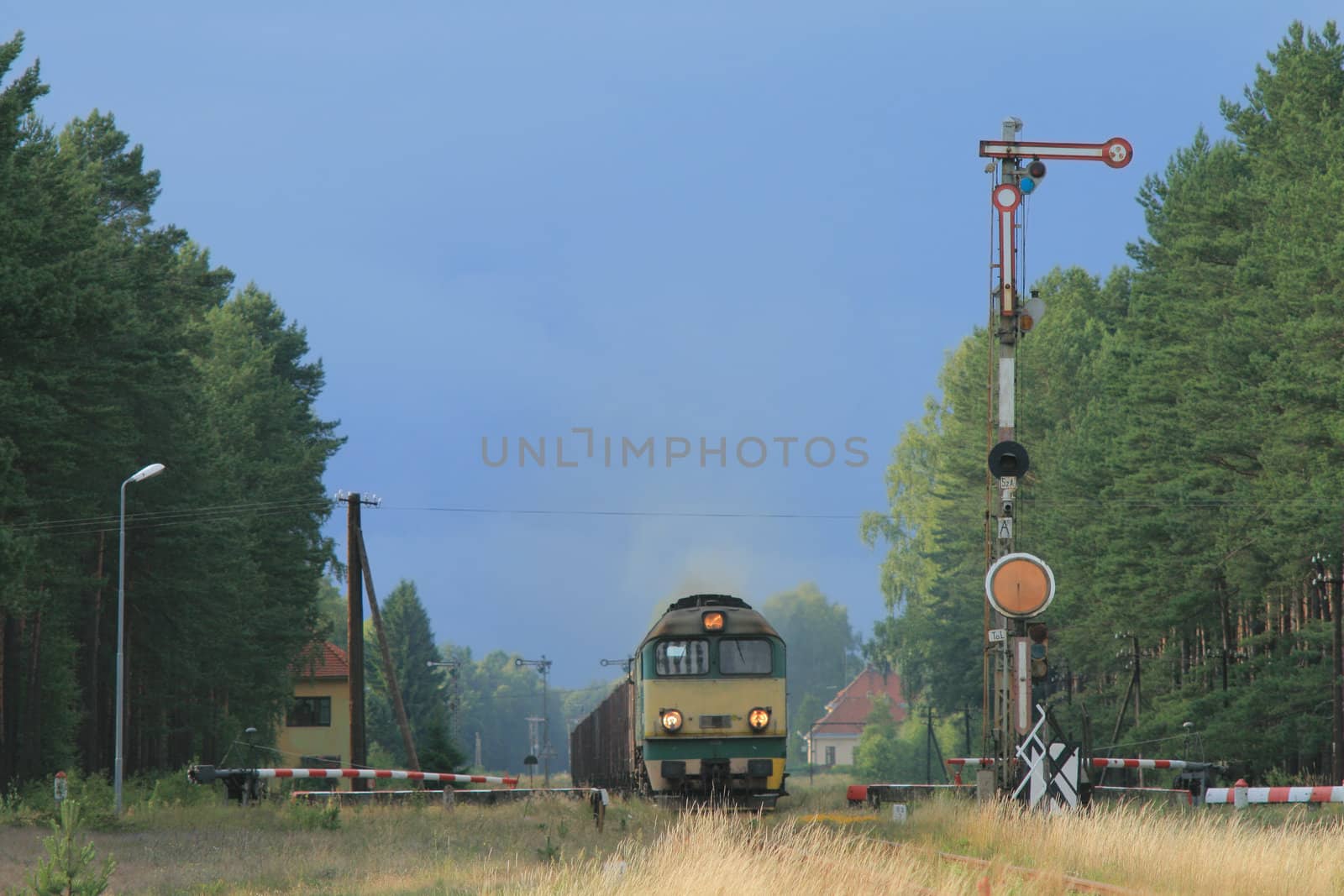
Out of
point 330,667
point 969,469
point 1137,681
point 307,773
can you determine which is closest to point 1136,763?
point 307,773

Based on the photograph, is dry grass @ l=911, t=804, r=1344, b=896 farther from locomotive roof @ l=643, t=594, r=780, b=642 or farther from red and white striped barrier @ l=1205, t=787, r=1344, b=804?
locomotive roof @ l=643, t=594, r=780, b=642

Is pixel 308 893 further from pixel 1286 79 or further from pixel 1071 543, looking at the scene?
pixel 1071 543

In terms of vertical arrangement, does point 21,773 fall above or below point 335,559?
below

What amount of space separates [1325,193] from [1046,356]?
31.4 metres

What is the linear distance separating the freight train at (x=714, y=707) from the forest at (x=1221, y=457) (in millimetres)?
9173

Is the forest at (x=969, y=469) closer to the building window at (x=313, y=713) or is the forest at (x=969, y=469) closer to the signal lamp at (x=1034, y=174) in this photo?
the signal lamp at (x=1034, y=174)

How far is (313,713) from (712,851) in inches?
3026

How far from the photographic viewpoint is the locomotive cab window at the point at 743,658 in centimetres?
2484

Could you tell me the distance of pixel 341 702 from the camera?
3413 inches

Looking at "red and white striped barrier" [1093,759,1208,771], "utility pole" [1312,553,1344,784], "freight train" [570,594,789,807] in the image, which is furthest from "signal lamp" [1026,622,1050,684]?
"utility pole" [1312,553,1344,784]

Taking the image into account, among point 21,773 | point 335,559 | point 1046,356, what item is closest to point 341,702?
point 335,559

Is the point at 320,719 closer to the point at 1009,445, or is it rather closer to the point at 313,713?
the point at 313,713

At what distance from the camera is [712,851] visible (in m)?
11.9

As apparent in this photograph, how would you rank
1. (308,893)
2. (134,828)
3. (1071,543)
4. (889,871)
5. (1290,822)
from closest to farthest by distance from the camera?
(889,871) < (308,893) < (1290,822) < (134,828) < (1071,543)
